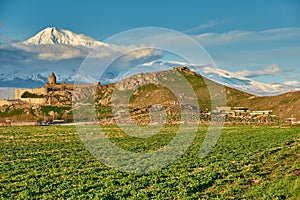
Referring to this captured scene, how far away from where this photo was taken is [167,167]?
2772 centimetres

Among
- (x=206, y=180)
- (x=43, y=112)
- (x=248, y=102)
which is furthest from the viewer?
(x=248, y=102)

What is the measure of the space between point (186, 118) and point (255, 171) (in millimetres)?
96316

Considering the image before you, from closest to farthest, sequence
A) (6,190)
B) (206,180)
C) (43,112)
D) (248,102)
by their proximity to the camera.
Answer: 1. (6,190)
2. (206,180)
3. (43,112)
4. (248,102)

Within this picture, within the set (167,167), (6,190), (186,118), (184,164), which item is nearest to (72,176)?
(6,190)

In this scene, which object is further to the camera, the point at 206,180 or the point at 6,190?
the point at 206,180

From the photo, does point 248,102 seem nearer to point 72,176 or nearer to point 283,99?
point 283,99

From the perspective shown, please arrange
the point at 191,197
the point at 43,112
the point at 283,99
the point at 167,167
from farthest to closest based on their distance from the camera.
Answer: the point at 43,112, the point at 283,99, the point at 167,167, the point at 191,197

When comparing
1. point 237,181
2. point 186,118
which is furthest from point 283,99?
point 237,181

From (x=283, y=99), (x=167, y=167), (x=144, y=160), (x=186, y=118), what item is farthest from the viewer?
(x=283, y=99)

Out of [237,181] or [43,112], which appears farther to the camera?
[43,112]

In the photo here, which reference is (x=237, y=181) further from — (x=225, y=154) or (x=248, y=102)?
(x=248, y=102)

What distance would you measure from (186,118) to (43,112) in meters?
89.1

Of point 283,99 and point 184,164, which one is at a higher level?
point 283,99

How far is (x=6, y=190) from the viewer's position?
68.0 feet
